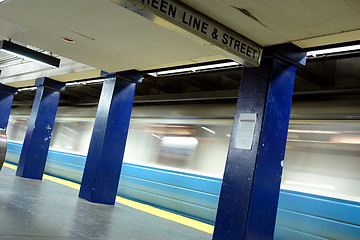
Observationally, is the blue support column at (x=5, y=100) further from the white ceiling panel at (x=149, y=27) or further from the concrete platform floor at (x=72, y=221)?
the white ceiling panel at (x=149, y=27)

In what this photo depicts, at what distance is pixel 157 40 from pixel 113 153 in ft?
10.3

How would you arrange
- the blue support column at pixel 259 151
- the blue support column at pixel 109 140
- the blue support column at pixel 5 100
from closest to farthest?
the blue support column at pixel 259 151 < the blue support column at pixel 109 140 < the blue support column at pixel 5 100

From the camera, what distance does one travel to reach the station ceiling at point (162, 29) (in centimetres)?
355

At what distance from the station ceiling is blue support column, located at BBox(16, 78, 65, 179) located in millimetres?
3548

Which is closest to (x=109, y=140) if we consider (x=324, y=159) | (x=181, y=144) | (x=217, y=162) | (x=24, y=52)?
(x=181, y=144)

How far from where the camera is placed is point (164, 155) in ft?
29.5

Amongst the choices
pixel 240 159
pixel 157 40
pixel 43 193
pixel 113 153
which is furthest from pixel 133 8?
pixel 43 193

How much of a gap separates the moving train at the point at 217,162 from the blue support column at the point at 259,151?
151 cm

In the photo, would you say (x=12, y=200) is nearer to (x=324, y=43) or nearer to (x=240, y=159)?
(x=240, y=159)

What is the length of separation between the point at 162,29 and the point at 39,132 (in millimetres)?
6605

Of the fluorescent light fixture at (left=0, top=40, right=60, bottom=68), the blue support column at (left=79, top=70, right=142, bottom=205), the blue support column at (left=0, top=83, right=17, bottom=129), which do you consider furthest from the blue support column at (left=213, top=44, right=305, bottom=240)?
the blue support column at (left=0, top=83, right=17, bottom=129)

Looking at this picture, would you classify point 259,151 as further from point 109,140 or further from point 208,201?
point 109,140

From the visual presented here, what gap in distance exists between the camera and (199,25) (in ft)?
12.6

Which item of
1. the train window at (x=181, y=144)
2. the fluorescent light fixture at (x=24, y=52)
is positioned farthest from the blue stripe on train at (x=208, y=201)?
the fluorescent light fixture at (x=24, y=52)
